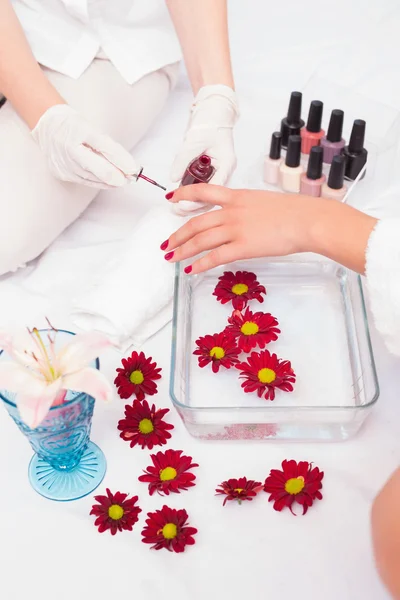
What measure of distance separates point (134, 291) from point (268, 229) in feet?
0.81

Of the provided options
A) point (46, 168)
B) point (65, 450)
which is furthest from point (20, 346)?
point (46, 168)

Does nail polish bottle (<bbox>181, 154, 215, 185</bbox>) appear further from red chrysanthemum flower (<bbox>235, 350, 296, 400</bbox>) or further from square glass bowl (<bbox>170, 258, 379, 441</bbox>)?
red chrysanthemum flower (<bbox>235, 350, 296, 400</bbox>)

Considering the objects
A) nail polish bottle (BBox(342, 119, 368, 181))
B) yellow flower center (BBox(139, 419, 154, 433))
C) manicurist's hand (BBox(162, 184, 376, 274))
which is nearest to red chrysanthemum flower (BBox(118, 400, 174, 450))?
yellow flower center (BBox(139, 419, 154, 433))

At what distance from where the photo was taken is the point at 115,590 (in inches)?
36.5

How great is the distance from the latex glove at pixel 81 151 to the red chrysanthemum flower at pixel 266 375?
395mm

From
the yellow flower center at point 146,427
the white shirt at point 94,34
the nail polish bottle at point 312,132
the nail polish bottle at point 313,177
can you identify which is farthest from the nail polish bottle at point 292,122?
the yellow flower center at point 146,427

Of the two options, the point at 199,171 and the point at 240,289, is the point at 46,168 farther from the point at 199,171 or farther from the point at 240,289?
the point at 240,289

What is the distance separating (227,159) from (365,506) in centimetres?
63

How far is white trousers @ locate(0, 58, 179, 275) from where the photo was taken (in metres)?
1.29

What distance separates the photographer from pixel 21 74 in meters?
1.29

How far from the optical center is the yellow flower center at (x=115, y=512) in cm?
98

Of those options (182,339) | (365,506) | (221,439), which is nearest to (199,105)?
(182,339)

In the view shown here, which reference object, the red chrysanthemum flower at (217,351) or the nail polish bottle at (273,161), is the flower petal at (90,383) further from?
the nail polish bottle at (273,161)

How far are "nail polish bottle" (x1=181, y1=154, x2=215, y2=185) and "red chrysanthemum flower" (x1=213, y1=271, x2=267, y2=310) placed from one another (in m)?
0.17
